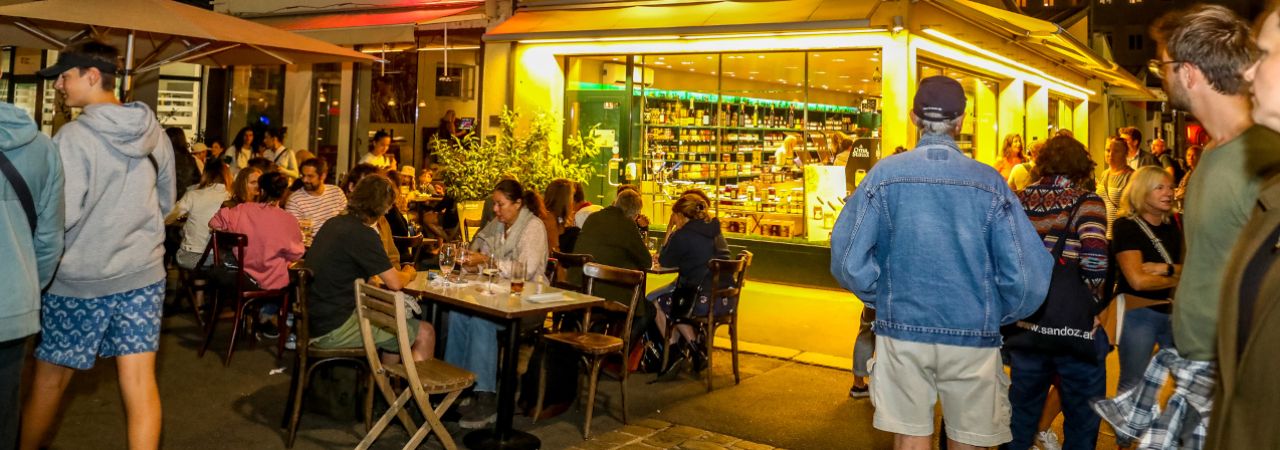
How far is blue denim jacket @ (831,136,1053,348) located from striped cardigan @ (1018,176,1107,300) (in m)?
0.99

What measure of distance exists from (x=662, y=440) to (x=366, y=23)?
10.4 metres

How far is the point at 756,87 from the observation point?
12.4 metres

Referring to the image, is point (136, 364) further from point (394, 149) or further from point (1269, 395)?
point (394, 149)

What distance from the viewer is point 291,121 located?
16609 millimetres

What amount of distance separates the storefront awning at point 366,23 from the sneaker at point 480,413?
7.33m

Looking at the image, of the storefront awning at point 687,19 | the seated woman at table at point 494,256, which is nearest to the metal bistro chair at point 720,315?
the seated woman at table at point 494,256

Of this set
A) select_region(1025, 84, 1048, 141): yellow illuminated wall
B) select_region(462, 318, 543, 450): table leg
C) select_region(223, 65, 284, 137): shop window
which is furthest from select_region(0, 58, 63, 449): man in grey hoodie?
select_region(1025, 84, 1048, 141): yellow illuminated wall

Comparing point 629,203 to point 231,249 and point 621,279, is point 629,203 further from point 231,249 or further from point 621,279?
point 231,249

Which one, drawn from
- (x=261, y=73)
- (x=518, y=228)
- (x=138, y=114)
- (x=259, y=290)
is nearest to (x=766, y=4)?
(x=518, y=228)

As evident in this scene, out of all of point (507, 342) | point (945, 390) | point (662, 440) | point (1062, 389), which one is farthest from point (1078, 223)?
point (507, 342)

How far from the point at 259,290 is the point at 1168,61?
6.29 meters

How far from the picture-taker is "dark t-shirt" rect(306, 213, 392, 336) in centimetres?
534

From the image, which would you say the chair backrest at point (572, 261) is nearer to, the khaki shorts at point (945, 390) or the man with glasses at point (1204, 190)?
the khaki shorts at point (945, 390)

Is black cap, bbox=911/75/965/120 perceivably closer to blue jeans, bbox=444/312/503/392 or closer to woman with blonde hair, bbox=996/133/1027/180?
blue jeans, bbox=444/312/503/392
